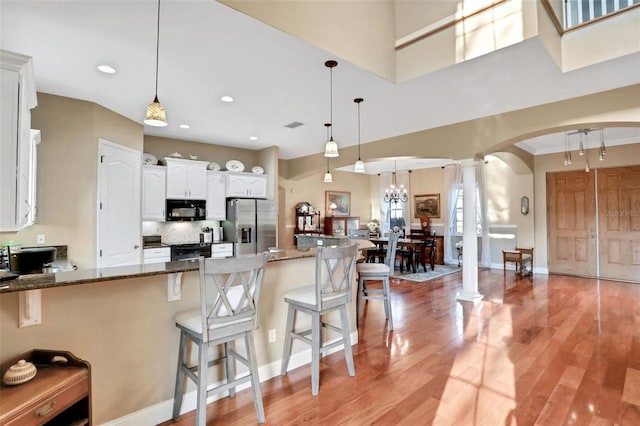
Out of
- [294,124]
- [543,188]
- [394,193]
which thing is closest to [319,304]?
[294,124]

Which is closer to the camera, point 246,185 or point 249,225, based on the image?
point 249,225

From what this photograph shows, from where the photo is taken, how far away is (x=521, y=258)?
669 cm

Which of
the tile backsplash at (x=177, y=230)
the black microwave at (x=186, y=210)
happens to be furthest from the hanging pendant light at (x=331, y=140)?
the tile backsplash at (x=177, y=230)

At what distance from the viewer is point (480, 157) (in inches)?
187

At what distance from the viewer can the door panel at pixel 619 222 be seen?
20.4ft

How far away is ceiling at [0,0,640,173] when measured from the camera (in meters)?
2.27

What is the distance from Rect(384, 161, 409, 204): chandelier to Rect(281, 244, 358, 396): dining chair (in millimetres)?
6985

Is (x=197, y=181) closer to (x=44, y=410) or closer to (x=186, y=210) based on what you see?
(x=186, y=210)

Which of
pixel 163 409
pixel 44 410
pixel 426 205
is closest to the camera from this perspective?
pixel 44 410

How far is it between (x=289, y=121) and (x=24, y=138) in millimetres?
3226

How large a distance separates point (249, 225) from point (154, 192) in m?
1.71

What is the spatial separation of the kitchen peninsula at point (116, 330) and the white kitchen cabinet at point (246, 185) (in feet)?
13.0

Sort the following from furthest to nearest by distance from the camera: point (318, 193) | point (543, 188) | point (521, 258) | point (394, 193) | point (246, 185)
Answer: point (394, 193) → point (318, 193) → point (543, 188) → point (521, 258) → point (246, 185)

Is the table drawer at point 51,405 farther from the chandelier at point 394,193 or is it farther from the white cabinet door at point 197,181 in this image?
the chandelier at point 394,193
